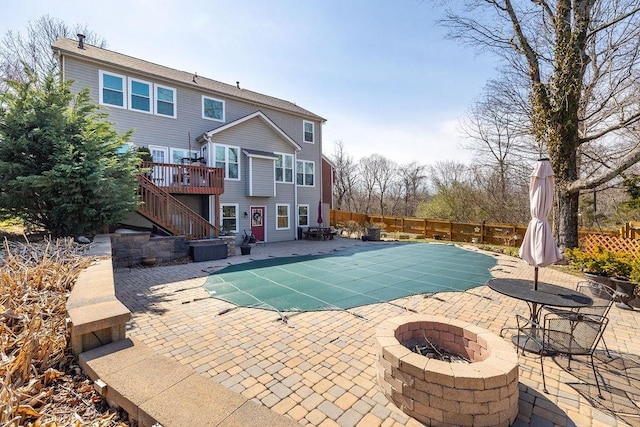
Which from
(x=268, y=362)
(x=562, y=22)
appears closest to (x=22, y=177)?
(x=268, y=362)

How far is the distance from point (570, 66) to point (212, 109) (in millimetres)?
14352

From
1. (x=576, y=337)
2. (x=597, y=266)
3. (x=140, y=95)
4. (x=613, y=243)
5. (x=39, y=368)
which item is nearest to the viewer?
(x=39, y=368)

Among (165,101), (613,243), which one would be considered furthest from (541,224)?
(165,101)

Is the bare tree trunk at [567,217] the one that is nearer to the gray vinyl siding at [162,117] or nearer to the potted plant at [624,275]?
the potted plant at [624,275]

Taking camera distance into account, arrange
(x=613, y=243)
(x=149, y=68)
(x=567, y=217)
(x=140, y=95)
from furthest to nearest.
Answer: (x=149, y=68), (x=140, y=95), (x=567, y=217), (x=613, y=243)

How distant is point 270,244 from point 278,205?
248 cm

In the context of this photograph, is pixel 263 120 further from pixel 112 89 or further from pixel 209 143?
pixel 112 89

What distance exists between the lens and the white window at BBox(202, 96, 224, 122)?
13773mm

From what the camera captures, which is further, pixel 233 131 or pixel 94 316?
pixel 233 131

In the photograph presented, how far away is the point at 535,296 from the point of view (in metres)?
3.74

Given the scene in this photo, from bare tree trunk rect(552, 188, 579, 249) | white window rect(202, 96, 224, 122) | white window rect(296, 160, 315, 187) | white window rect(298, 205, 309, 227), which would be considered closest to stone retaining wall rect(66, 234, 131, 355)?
white window rect(202, 96, 224, 122)

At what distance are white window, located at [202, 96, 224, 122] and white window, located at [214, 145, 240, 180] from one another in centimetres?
166

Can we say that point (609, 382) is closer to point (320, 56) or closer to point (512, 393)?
point (512, 393)

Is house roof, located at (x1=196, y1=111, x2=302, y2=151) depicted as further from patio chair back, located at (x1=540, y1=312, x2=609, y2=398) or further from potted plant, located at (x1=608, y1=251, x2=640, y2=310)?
potted plant, located at (x1=608, y1=251, x2=640, y2=310)
